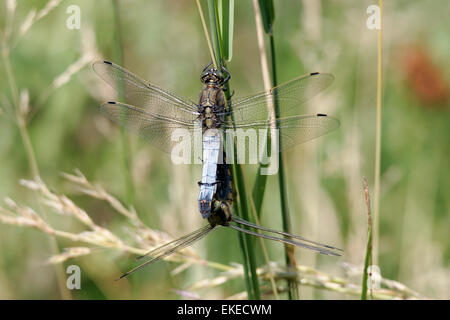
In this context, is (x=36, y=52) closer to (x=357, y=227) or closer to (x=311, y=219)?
(x=311, y=219)

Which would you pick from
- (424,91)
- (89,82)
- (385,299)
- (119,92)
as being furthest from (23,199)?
(424,91)

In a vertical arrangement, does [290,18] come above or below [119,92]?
above

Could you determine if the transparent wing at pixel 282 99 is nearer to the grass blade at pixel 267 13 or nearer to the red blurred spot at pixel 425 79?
the grass blade at pixel 267 13

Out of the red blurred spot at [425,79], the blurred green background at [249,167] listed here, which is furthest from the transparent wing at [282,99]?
the red blurred spot at [425,79]

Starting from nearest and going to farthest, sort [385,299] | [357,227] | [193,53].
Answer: [385,299] < [357,227] < [193,53]

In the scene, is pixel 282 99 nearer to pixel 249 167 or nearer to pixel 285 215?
pixel 285 215

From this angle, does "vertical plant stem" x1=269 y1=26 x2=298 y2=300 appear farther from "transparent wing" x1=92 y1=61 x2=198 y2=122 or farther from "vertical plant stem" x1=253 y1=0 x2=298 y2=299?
"transparent wing" x1=92 y1=61 x2=198 y2=122

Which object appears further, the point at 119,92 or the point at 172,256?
the point at 119,92

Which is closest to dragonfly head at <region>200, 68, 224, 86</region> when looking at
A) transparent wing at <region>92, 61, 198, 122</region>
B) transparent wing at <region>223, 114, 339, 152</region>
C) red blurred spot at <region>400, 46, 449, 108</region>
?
transparent wing at <region>92, 61, 198, 122</region>
